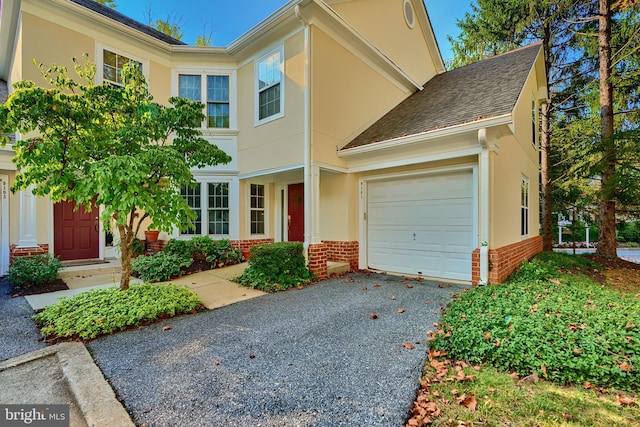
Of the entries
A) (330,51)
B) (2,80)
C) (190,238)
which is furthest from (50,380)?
(2,80)

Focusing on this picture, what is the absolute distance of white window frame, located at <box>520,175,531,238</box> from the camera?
8.59 metres

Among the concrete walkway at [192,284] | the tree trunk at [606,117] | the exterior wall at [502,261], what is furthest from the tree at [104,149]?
the tree trunk at [606,117]

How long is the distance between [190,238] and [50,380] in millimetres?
6040

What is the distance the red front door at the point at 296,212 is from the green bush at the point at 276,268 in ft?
7.54

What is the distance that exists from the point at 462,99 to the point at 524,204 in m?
3.95

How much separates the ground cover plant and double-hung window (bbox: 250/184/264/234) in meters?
6.24

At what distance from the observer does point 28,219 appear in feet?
22.2

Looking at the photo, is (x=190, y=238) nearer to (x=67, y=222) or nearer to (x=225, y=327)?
(x=67, y=222)

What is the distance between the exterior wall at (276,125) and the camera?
695cm

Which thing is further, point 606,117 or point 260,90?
point 606,117

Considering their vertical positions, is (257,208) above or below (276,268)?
above

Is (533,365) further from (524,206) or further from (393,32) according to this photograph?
(393,32)

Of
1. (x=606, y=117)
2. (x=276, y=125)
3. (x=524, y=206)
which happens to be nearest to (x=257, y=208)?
(x=276, y=125)

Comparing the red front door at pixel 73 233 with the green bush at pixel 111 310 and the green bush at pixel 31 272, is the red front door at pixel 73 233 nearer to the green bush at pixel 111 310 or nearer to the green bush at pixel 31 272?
the green bush at pixel 31 272
